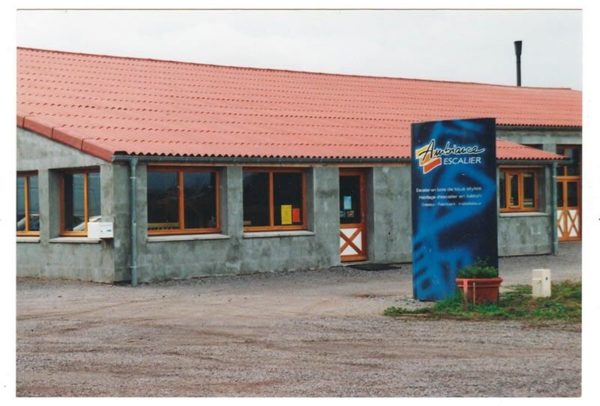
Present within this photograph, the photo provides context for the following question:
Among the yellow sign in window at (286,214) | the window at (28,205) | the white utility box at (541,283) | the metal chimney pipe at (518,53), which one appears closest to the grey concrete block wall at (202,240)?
the window at (28,205)

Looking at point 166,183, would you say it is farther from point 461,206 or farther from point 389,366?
point 389,366

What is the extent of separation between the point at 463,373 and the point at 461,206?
6.17 metres

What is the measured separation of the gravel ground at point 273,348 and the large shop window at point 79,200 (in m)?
2.90

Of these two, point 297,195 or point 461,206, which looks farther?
point 297,195

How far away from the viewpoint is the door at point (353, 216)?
25.2m

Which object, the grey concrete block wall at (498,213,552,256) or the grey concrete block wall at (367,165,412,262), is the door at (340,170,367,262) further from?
the grey concrete block wall at (498,213,552,256)

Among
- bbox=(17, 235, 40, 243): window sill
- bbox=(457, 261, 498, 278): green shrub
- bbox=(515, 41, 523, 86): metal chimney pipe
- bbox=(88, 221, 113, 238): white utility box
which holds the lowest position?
bbox=(457, 261, 498, 278): green shrub

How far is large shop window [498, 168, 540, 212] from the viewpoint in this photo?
93.5ft

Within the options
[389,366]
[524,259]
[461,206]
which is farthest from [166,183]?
[389,366]

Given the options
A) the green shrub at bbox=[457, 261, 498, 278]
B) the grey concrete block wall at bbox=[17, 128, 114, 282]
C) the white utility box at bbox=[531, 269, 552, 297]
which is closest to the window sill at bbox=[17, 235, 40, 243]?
the grey concrete block wall at bbox=[17, 128, 114, 282]

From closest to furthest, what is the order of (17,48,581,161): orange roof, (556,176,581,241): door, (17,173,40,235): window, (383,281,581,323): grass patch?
(383,281,581,323): grass patch → (17,48,581,161): orange roof → (17,173,40,235): window → (556,176,581,241): door

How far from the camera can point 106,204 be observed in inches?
830

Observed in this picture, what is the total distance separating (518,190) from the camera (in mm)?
28688

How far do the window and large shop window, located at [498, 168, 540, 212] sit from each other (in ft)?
41.5
